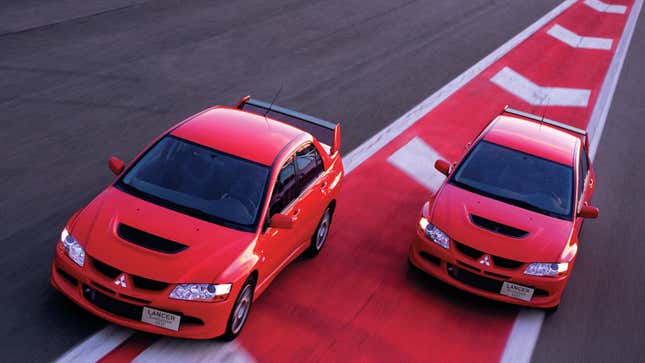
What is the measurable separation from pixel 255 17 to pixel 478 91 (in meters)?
6.51

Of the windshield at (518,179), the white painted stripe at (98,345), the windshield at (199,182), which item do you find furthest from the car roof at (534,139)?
the white painted stripe at (98,345)

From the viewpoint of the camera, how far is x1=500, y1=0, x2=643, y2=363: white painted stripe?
8.46 m

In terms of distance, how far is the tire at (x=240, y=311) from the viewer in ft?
24.0

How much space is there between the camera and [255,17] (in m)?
21.3

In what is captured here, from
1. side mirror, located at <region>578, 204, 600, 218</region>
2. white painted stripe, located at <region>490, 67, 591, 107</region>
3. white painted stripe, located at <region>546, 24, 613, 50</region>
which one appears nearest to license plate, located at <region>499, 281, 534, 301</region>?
side mirror, located at <region>578, 204, 600, 218</region>

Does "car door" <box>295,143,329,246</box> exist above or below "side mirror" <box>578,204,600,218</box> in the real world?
above

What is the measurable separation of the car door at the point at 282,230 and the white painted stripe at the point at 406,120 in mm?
1582

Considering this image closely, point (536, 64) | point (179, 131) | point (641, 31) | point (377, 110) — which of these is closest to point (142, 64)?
point (377, 110)

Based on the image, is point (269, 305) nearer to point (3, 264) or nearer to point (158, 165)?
point (158, 165)

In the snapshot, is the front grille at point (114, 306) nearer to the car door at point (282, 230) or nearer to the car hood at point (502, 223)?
the car door at point (282, 230)

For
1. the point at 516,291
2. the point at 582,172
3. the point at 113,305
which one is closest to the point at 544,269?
the point at 516,291

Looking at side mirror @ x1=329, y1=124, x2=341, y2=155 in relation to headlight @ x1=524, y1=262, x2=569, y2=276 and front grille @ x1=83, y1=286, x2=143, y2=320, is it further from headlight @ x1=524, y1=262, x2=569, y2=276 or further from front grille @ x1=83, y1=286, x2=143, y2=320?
front grille @ x1=83, y1=286, x2=143, y2=320

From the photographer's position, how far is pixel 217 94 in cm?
→ 1495

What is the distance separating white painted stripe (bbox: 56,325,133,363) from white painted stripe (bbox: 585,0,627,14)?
81.8ft
